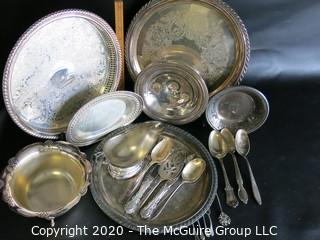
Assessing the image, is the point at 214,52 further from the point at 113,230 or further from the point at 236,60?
the point at 113,230

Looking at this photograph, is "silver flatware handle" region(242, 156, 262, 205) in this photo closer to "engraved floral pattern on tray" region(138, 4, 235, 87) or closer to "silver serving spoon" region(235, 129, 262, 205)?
"silver serving spoon" region(235, 129, 262, 205)

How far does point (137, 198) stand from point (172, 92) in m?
0.22

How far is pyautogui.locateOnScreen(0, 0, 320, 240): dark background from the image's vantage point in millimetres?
763

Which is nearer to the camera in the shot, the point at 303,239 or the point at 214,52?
the point at 303,239

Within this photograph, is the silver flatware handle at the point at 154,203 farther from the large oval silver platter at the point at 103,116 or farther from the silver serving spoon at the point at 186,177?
the large oval silver platter at the point at 103,116

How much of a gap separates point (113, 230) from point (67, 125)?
217mm

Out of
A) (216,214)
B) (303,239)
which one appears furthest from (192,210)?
(303,239)

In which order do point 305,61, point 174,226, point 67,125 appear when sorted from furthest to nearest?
point 305,61
point 67,125
point 174,226

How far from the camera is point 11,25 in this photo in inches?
33.2

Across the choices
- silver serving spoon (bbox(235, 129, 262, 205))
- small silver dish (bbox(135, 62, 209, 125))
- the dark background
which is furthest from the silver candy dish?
silver serving spoon (bbox(235, 129, 262, 205))

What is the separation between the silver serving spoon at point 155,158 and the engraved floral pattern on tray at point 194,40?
0.54 ft

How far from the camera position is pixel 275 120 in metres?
0.92

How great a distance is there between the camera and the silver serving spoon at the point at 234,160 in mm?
788

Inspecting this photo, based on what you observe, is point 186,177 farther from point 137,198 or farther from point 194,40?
point 194,40
